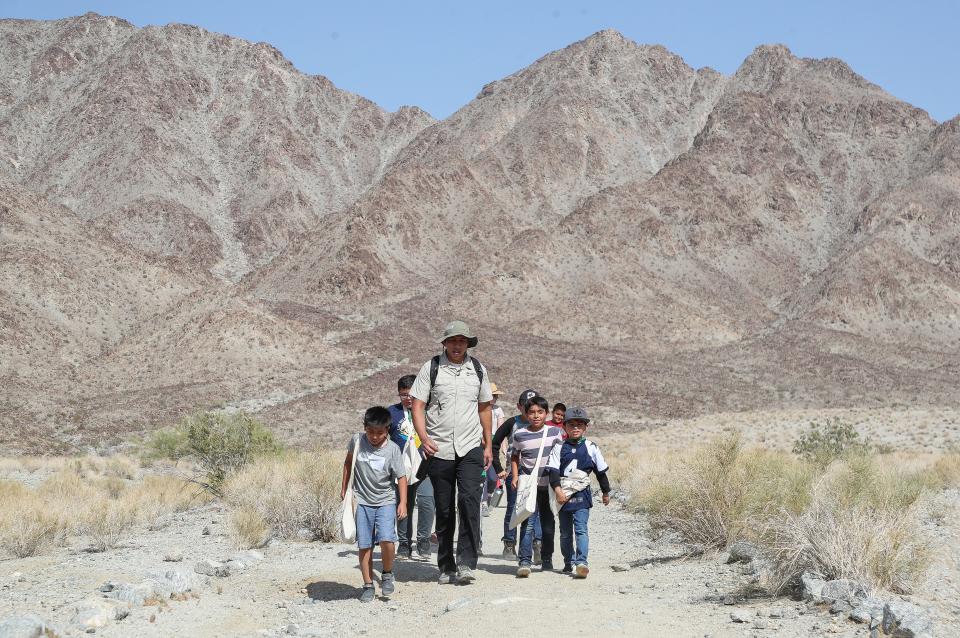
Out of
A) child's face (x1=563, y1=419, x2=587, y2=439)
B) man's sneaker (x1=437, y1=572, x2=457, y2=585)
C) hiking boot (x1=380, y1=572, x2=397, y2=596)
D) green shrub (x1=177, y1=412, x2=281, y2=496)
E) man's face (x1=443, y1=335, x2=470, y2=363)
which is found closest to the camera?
hiking boot (x1=380, y1=572, x2=397, y2=596)

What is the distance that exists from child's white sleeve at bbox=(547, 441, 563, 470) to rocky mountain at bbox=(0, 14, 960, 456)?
28.2 m

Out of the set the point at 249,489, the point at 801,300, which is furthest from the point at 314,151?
the point at 249,489

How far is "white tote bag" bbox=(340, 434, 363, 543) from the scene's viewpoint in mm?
7184

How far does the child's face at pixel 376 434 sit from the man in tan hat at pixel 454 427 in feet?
1.03

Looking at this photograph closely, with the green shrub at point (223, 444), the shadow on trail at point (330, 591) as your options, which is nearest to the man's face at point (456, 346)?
the shadow on trail at point (330, 591)

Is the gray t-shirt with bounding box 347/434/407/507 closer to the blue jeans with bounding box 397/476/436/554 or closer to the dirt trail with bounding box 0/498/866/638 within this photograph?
the dirt trail with bounding box 0/498/866/638

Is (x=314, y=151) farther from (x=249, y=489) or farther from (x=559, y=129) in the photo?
(x=249, y=489)

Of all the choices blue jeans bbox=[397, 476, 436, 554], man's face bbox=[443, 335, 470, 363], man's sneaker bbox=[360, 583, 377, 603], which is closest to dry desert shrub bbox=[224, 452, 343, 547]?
blue jeans bbox=[397, 476, 436, 554]

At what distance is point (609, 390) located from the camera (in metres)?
51.8

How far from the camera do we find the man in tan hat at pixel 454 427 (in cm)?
762

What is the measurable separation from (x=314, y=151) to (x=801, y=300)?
8223 cm

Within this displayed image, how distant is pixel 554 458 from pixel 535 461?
7.3 inches

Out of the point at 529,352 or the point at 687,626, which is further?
the point at 529,352

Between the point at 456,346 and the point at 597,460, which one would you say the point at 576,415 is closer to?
the point at 597,460
